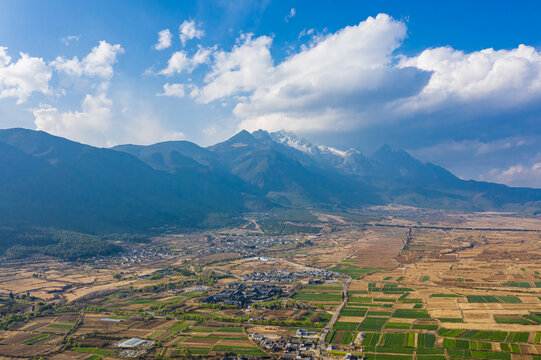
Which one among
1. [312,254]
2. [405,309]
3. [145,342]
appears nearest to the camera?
[145,342]

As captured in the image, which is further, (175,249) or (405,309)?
(175,249)

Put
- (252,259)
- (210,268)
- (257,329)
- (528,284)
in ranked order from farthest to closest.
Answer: (252,259) < (210,268) < (528,284) < (257,329)

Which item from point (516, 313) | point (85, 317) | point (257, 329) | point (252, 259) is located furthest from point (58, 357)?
point (252, 259)

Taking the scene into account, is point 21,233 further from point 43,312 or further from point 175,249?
point 43,312

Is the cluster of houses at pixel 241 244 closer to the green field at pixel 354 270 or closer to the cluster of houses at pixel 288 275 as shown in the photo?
the cluster of houses at pixel 288 275

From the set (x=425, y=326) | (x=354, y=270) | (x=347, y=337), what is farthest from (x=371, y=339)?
(x=354, y=270)

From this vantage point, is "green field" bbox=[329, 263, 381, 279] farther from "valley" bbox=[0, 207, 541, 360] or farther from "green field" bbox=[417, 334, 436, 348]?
"green field" bbox=[417, 334, 436, 348]

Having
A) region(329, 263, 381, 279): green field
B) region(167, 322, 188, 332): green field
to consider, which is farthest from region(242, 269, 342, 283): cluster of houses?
region(167, 322, 188, 332): green field

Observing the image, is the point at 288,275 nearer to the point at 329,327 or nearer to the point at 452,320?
the point at 329,327
